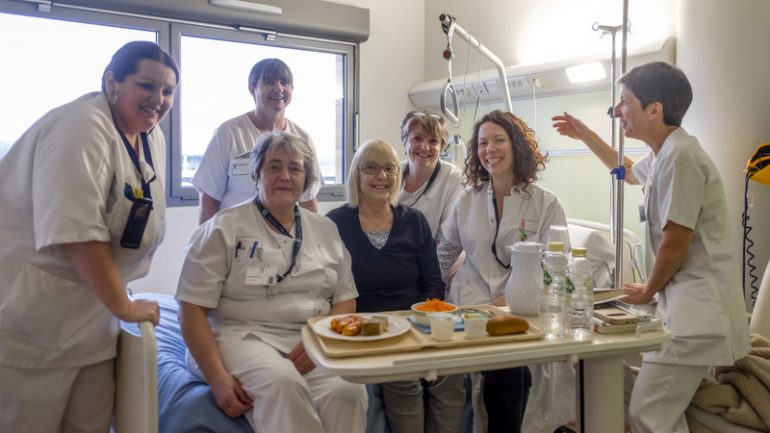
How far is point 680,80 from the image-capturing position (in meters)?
1.84

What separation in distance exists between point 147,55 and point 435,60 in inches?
131

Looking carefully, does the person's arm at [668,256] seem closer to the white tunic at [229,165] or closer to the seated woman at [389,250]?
the seated woman at [389,250]

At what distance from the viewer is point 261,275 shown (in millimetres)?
1797

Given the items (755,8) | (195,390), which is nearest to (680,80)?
(755,8)

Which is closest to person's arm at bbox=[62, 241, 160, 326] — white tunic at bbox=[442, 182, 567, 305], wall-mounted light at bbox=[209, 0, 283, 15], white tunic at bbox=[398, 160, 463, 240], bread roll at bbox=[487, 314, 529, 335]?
bread roll at bbox=[487, 314, 529, 335]

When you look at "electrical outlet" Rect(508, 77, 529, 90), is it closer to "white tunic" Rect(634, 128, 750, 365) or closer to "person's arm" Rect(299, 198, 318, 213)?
"person's arm" Rect(299, 198, 318, 213)

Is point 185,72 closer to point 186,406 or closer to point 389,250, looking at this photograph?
point 389,250

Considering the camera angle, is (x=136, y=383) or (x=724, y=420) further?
(x=724, y=420)

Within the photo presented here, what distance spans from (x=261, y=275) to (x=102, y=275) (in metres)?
0.46

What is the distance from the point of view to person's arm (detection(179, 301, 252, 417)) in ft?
5.41

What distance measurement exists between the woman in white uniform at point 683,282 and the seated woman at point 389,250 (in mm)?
627

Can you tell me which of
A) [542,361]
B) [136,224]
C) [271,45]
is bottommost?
[542,361]

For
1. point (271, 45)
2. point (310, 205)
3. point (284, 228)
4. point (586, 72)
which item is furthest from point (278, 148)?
point (271, 45)

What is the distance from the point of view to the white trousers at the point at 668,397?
1730mm
